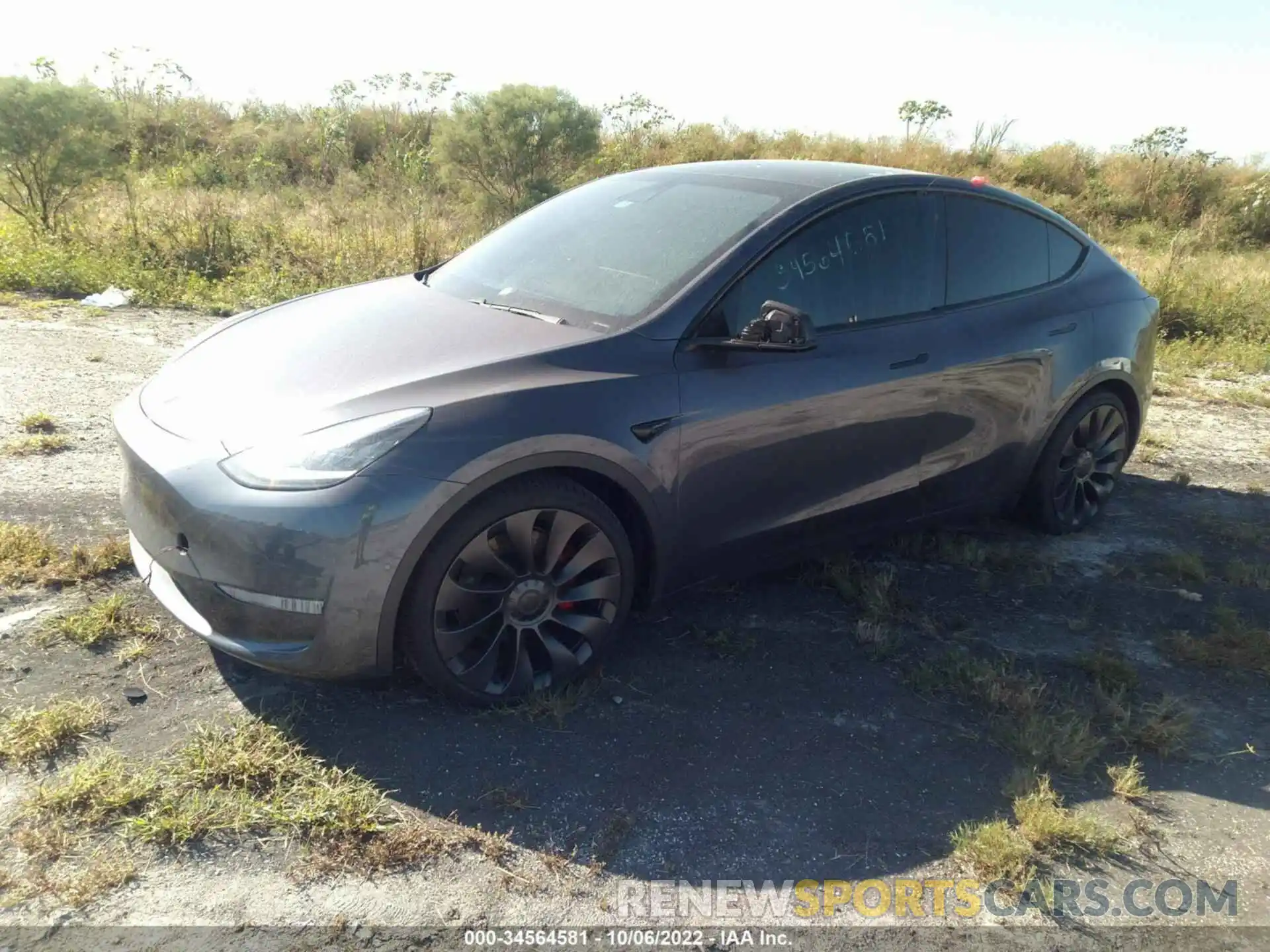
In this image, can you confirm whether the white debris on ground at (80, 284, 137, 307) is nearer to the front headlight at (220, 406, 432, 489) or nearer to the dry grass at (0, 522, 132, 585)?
the dry grass at (0, 522, 132, 585)

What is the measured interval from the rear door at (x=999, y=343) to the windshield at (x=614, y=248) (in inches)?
38.8

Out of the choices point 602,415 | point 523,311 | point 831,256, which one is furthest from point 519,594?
point 831,256

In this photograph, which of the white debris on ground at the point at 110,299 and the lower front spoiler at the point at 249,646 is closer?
the lower front spoiler at the point at 249,646

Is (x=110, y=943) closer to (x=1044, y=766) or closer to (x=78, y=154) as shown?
(x=1044, y=766)

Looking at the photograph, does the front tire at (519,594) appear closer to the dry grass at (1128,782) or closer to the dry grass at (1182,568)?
the dry grass at (1128,782)

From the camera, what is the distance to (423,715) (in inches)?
126

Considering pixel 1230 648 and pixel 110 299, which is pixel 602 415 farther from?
pixel 110 299

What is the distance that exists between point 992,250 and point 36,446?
469 cm

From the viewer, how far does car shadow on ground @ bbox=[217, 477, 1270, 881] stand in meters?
2.81

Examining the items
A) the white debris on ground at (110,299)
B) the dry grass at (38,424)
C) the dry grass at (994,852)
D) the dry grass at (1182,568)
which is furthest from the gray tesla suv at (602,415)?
the white debris on ground at (110,299)

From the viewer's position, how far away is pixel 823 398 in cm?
A: 379

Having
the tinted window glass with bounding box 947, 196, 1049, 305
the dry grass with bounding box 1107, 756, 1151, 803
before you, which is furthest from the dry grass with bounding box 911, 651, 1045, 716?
the tinted window glass with bounding box 947, 196, 1049, 305

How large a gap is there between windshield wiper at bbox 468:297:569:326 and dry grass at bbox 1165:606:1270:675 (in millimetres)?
2755

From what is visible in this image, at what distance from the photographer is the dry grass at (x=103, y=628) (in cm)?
344
